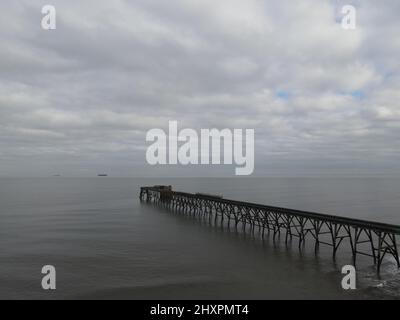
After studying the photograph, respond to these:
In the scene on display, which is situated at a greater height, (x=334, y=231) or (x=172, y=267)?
(x=334, y=231)

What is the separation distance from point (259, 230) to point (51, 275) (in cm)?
2495

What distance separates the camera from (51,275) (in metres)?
23.4

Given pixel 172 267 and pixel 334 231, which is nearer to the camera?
pixel 172 267

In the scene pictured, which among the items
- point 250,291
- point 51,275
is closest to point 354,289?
point 250,291

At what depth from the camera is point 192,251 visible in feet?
104

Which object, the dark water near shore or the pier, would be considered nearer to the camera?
the dark water near shore

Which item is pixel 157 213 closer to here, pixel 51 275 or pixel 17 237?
pixel 17 237

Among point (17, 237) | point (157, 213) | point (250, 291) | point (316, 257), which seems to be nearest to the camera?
point (250, 291)

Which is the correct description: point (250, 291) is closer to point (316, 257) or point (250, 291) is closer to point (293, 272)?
point (293, 272)

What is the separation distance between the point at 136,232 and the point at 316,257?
2200 cm

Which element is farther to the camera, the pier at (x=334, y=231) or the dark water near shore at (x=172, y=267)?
the pier at (x=334, y=231)

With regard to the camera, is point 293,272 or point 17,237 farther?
point 17,237
